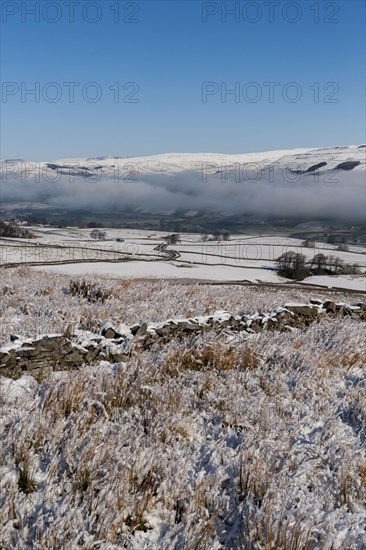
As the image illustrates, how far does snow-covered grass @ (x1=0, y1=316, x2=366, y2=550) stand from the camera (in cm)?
305

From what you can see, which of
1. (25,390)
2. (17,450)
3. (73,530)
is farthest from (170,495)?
(25,390)

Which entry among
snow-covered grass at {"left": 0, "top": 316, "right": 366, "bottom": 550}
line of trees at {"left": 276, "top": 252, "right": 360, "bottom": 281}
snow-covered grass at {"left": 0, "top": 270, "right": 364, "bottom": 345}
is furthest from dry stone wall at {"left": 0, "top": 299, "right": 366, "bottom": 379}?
line of trees at {"left": 276, "top": 252, "right": 360, "bottom": 281}

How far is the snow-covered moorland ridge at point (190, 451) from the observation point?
307cm

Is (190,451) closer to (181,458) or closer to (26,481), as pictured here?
(181,458)

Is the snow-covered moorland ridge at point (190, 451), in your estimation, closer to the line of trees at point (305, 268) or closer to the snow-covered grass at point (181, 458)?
the snow-covered grass at point (181, 458)

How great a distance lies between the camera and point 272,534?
2980 mm

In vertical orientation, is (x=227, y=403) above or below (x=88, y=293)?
below

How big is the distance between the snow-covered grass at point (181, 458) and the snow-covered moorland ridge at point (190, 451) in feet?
0.04

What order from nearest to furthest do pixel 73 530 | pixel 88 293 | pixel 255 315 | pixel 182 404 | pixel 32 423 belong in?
pixel 73 530, pixel 32 423, pixel 182 404, pixel 255 315, pixel 88 293

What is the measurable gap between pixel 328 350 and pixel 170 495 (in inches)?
192

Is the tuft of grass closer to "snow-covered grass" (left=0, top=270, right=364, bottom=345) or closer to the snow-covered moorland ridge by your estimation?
the snow-covered moorland ridge

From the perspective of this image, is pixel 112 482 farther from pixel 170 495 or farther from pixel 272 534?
pixel 272 534

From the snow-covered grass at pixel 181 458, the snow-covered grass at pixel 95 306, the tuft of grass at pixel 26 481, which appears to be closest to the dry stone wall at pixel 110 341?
the snow-covered grass at pixel 181 458

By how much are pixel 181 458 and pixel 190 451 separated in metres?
0.34
